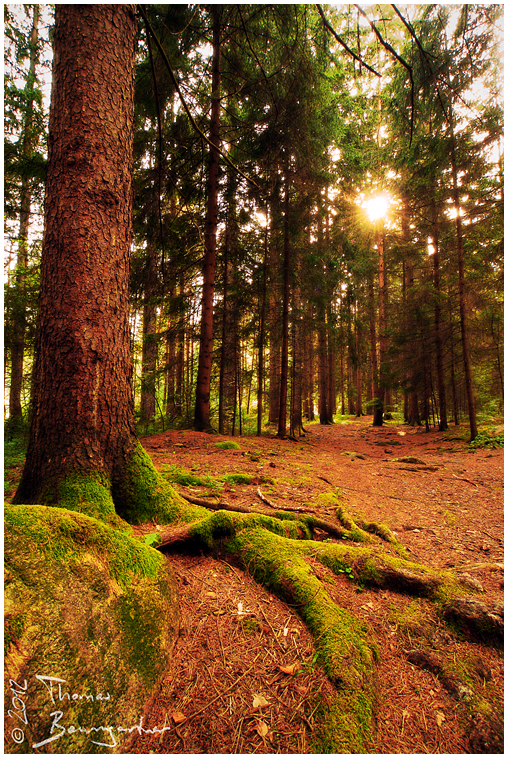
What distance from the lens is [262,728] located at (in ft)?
4.94

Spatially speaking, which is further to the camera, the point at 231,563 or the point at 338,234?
the point at 338,234

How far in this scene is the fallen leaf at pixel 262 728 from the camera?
4.87 ft

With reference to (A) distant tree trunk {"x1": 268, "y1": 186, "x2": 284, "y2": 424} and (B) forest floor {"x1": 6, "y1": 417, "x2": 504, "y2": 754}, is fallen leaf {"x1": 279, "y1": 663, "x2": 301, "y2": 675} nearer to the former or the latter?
(B) forest floor {"x1": 6, "y1": 417, "x2": 504, "y2": 754}

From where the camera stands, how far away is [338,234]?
14148 millimetres

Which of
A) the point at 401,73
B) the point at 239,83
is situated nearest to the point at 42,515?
the point at 239,83

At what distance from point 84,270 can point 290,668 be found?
3.29 m

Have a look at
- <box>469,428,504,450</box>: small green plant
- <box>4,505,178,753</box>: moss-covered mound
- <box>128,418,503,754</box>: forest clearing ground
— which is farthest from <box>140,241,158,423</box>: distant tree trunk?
<box>469,428,504,450</box>: small green plant

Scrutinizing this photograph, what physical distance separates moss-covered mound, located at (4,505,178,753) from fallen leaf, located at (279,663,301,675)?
69cm

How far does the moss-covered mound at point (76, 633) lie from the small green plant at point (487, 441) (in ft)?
36.0

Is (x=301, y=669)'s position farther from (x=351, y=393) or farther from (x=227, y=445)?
(x=351, y=393)

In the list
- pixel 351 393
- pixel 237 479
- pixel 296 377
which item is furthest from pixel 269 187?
pixel 351 393

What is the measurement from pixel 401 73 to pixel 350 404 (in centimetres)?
2296

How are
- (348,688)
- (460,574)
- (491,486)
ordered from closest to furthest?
(348,688) < (460,574) < (491,486)

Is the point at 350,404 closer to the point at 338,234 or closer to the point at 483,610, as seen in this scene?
the point at 338,234
